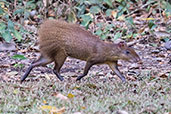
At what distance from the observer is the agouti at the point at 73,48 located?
21.0 feet

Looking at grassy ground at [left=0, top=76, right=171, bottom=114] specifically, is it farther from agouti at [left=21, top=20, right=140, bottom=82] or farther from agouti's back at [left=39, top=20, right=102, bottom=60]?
agouti's back at [left=39, top=20, right=102, bottom=60]

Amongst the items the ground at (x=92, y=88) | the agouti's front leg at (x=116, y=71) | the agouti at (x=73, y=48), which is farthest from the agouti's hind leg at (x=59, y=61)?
the agouti's front leg at (x=116, y=71)

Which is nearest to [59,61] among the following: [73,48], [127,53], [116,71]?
[73,48]

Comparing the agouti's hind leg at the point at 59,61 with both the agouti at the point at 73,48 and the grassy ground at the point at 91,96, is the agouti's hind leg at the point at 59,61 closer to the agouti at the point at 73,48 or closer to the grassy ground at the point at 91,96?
the agouti at the point at 73,48

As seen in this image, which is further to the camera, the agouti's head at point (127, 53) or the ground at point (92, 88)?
the agouti's head at point (127, 53)

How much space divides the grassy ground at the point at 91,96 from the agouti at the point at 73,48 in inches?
12.1

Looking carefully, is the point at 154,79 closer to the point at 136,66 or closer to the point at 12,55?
the point at 136,66

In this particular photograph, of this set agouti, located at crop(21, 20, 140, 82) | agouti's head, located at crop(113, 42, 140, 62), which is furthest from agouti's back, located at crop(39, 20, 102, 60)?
agouti's head, located at crop(113, 42, 140, 62)

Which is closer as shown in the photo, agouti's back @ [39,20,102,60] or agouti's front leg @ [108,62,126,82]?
agouti's back @ [39,20,102,60]

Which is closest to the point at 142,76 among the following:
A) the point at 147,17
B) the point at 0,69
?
the point at 0,69

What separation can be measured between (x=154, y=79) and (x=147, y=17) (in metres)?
4.73

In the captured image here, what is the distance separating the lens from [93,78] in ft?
22.2

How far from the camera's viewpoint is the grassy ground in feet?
15.1

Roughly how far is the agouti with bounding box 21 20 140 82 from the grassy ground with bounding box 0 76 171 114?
0.31 m
